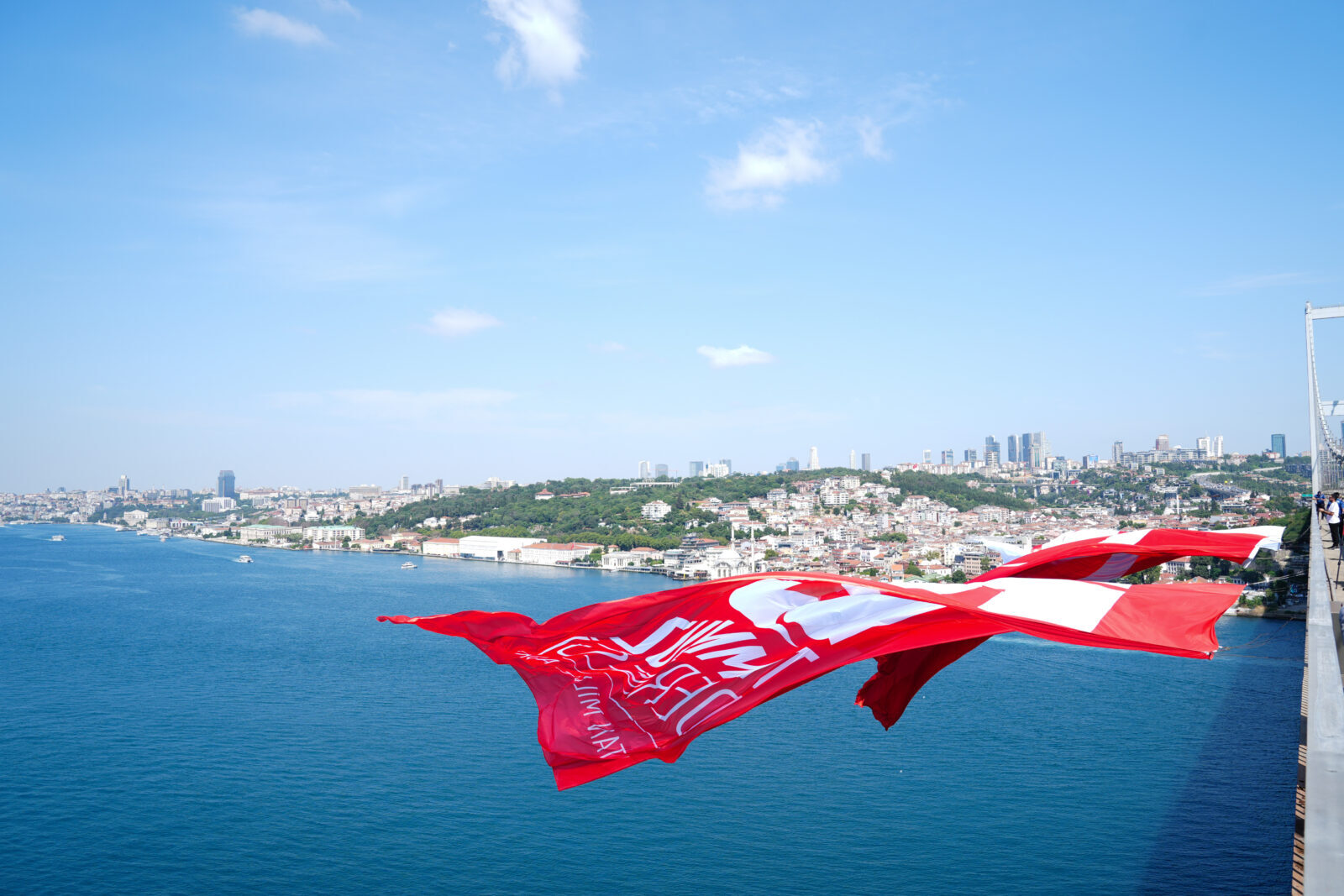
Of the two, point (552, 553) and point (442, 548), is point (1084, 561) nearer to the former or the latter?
point (552, 553)

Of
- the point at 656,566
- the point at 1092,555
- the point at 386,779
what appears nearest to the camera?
the point at 1092,555

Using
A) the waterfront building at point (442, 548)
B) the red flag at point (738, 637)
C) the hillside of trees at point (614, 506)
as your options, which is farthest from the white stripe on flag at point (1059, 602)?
the waterfront building at point (442, 548)

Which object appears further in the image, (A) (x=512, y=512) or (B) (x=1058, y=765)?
(A) (x=512, y=512)

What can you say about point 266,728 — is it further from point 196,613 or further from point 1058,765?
point 196,613

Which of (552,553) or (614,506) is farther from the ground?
(614,506)

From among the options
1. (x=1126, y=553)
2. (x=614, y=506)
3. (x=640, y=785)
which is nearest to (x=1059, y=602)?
(x=1126, y=553)

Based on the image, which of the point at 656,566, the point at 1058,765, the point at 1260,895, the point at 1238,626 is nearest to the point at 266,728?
the point at 1058,765
